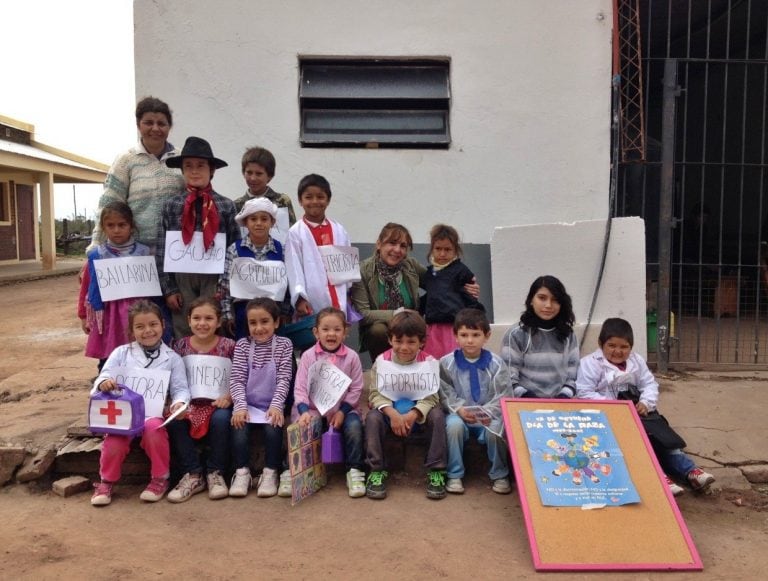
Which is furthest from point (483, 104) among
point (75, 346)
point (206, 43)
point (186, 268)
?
point (75, 346)

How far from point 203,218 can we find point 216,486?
153cm

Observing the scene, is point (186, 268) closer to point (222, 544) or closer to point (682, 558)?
point (222, 544)

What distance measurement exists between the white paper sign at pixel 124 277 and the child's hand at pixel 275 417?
3.56 ft

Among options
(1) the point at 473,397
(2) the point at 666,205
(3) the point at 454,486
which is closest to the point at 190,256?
(1) the point at 473,397

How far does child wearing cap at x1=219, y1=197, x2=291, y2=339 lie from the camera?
3.91m

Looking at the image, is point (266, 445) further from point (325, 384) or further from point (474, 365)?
point (474, 365)

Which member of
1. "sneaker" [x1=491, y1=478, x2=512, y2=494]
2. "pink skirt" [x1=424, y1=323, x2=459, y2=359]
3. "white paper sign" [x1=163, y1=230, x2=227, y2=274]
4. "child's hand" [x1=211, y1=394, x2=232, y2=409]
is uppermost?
"white paper sign" [x1=163, y1=230, x2=227, y2=274]

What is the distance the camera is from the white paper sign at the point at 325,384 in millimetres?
3648

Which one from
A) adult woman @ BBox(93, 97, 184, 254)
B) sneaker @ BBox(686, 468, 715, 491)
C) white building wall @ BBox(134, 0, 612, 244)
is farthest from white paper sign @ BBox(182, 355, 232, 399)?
sneaker @ BBox(686, 468, 715, 491)

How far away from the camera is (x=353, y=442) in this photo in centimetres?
360

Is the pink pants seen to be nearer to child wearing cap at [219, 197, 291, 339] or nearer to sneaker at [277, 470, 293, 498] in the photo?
sneaker at [277, 470, 293, 498]

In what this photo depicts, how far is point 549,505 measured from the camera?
9.80 feet

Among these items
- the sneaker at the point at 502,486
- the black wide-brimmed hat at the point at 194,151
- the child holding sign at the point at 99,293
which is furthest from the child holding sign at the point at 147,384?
the sneaker at the point at 502,486

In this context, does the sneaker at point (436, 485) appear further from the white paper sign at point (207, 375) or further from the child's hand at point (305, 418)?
the white paper sign at point (207, 375)
